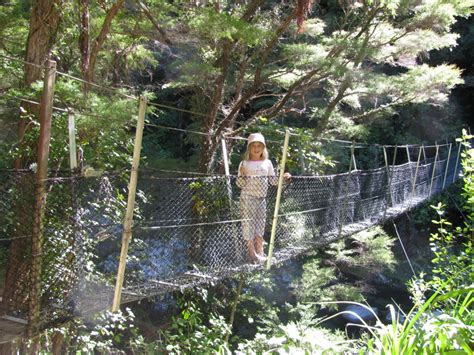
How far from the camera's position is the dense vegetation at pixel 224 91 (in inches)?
86.7

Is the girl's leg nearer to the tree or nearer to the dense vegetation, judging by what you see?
the dense vegetation

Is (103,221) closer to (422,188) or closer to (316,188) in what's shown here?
(316,188)

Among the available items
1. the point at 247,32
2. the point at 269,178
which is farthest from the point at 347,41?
the point at 269,178

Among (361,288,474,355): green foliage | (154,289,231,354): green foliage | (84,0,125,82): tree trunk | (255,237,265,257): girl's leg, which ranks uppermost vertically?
(84,0,125,82): tree trunk

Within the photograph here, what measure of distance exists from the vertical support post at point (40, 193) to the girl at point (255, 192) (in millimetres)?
988

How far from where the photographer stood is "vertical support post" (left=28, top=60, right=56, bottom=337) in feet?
4.96

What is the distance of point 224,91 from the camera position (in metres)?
4.10

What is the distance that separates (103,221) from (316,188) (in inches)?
48.3

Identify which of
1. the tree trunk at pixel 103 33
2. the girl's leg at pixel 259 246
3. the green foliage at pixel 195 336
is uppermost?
the tree trunk at pixel 103 33

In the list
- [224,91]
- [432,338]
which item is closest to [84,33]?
[224,91]

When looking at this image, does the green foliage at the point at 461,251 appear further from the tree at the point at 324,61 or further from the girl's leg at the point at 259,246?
the tree at the point at 324,61

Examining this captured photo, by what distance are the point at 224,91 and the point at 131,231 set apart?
266 cm

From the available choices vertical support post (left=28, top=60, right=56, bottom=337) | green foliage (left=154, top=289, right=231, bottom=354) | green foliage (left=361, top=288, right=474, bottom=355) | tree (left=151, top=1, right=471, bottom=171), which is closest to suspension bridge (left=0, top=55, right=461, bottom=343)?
vertical support post (left=28, top=60, right=56, bottom=337)

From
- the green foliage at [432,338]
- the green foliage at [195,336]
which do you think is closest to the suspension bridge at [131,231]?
the green foliage at [195,336]
